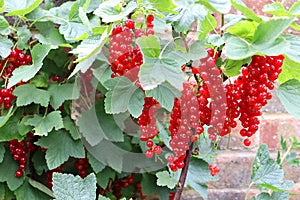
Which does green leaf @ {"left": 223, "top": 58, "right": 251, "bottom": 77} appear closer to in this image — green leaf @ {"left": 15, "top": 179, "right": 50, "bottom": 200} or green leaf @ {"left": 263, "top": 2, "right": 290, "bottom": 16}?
green leaf @ {"left": 263, "top": 2, "right": 290, "bottom": 16}

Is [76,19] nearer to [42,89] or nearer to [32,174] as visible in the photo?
[42,89]

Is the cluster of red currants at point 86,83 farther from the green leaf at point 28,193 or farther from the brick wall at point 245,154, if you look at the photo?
the brick wall at point 245,154

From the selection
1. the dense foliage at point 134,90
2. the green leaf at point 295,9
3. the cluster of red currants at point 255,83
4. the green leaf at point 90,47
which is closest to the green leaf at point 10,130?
the dense foliage at point 134,90

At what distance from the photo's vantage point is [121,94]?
2.20 ft

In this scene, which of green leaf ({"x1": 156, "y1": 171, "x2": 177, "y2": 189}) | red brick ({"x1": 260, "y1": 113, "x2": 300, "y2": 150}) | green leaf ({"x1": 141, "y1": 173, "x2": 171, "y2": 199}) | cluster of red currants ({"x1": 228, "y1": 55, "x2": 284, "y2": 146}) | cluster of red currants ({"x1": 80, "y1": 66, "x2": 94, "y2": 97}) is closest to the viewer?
cluster of red currants ({"x1": 228, "y1": 55, "x2": 284, "y2": 146})

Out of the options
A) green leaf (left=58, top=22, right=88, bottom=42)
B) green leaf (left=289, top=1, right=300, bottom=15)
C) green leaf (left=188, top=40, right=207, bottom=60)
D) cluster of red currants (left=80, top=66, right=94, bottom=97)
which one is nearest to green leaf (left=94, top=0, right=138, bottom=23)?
green leaf (left=188, top=40, right=207, bottom=60)

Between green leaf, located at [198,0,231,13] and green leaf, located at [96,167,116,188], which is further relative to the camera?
green leaf, located at [96,167,116,188]

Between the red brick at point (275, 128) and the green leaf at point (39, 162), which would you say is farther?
the red brick at point (275, 128)

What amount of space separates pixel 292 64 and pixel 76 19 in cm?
51

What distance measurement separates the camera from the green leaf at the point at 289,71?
0.66 metres

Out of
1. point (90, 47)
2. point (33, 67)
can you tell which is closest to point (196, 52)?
point (90, 47)

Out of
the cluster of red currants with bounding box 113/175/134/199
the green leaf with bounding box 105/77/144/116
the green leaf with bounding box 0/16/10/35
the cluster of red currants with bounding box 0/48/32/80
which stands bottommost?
the cluster of red currants with bounding box 113/175/134/199

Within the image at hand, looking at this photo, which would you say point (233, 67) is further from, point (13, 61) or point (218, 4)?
point (13, 61)

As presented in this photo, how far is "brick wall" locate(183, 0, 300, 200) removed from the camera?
4.26 ft
